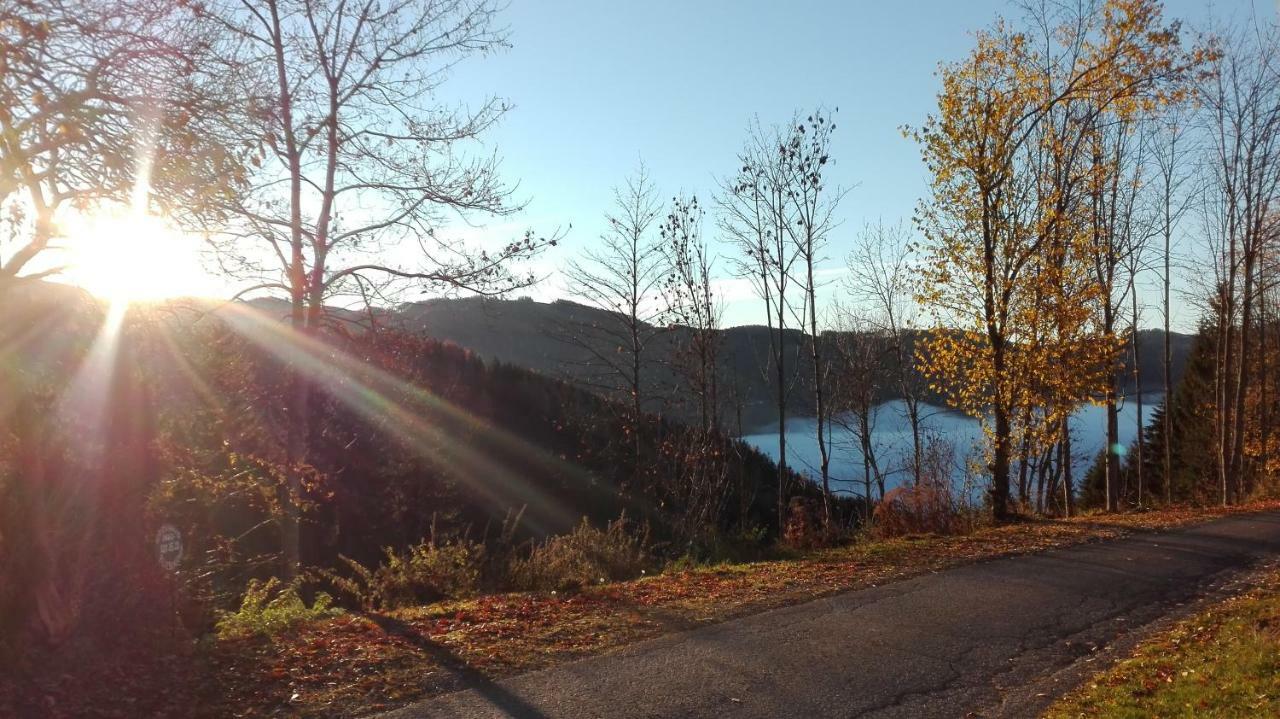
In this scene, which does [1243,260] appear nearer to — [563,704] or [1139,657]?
[1139,657]

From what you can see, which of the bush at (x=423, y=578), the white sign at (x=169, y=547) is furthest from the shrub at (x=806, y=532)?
the white sign at (x=169, y=547)

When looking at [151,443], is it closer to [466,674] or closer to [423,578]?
[466,674]

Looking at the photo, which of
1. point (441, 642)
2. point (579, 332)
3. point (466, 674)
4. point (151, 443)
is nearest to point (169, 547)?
point (151, 443)

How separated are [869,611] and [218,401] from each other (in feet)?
20.1

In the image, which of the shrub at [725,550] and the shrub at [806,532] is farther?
the shrub at [806,532]

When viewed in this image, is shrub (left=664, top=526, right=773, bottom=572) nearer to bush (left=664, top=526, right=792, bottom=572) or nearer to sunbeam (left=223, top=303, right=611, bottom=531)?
bush (left=664, top=526, right=792, bottom=572)

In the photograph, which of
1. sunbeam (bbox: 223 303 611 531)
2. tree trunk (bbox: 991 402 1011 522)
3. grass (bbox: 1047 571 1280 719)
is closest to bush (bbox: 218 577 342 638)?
sunbeam (bbox: 223 303 611 531)

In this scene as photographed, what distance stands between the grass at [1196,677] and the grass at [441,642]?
9.72ft

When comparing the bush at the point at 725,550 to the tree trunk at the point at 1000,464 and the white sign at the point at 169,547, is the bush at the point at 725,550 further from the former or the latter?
the white sign at the point at 169,547

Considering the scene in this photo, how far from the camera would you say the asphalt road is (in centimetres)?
563

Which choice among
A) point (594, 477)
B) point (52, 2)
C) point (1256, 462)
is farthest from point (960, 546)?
point (1256, 462)

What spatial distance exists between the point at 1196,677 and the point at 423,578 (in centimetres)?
763

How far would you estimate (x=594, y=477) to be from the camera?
35.3 meters

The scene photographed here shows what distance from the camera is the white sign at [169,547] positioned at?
22.4 feet
